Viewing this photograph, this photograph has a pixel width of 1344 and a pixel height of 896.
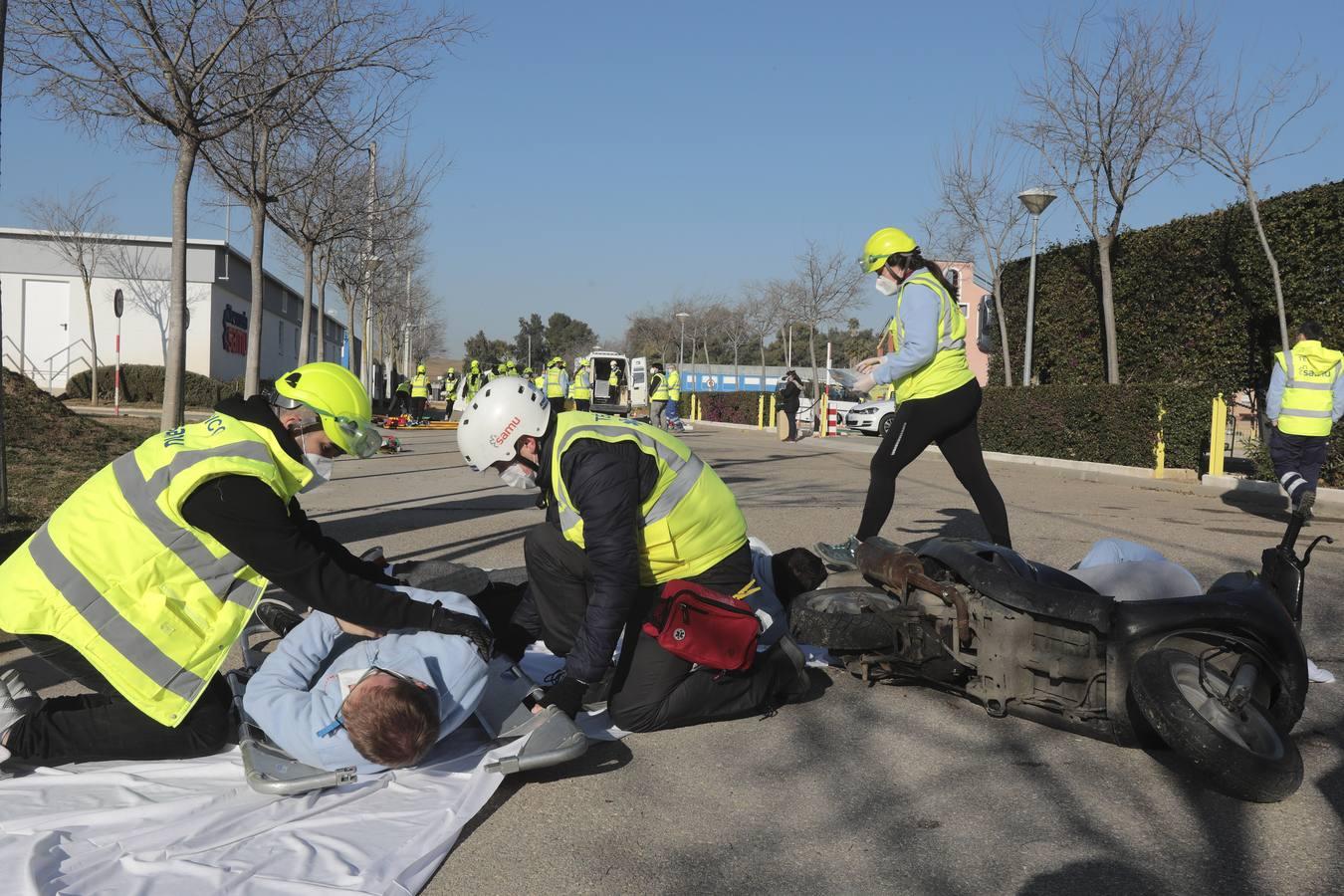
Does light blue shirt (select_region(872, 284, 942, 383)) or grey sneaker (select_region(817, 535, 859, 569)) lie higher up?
light blue shirt (select_region(872, 284, 942, 383))

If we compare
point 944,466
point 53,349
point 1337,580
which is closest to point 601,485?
point 1337,580

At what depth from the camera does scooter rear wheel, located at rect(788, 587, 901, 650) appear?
160 inches

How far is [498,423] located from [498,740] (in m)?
1.10

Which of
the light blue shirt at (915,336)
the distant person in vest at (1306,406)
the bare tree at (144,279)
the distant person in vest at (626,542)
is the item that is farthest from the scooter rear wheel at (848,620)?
the bare tree at (144,279)

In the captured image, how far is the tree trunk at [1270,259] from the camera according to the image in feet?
47.5

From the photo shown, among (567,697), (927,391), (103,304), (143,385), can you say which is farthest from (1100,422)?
(103,304)

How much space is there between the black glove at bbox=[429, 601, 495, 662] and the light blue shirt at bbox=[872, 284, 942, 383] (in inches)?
127

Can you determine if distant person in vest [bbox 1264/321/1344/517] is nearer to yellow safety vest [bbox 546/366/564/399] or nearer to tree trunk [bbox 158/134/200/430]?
tree trunk [bbox 158/134/200/430]

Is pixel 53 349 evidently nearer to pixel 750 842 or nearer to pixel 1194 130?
pixel 1194 130

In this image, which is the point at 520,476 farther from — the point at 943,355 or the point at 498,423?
the point at 943,355

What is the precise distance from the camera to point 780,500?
1159 cm

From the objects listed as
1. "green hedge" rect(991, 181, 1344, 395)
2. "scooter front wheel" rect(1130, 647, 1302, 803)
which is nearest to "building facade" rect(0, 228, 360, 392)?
"green hedge" rect(991, 181, 1344, 395)

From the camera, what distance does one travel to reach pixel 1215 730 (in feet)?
10.3

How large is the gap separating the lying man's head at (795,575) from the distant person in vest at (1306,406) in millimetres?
6611
